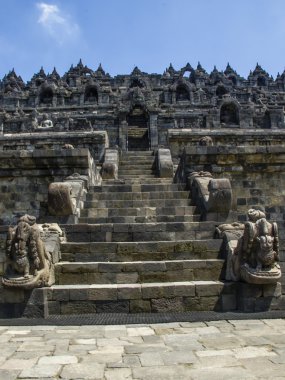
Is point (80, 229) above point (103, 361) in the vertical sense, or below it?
above

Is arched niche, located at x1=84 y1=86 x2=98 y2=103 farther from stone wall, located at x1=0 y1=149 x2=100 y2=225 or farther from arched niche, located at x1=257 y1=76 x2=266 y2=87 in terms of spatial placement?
stone wall, located at x1=0 y1=149 x2=100 y2=225

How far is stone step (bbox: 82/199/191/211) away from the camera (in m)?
9.82

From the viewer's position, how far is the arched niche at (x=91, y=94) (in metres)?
42.1

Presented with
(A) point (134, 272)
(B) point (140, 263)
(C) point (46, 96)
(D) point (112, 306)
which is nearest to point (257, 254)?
(B) point (140, 263)

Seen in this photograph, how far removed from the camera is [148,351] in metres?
4.25

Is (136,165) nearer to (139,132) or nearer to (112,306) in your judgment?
(112,306)

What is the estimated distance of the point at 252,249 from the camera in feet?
20.7

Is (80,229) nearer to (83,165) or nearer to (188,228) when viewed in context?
(188,228)

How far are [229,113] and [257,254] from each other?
2439cm

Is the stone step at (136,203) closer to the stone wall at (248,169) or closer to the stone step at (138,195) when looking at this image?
the stone step at (138,195)

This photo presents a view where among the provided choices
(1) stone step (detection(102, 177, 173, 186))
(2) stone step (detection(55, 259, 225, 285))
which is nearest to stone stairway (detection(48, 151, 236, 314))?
(2) stone step (detection(55, 259, 225, 285))

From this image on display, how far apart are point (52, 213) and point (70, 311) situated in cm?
305

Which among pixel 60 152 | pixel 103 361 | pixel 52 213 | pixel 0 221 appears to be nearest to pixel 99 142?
pixel 60 152

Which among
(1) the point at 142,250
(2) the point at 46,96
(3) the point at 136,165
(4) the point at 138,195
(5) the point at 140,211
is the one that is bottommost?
(1) the point at 142,250
